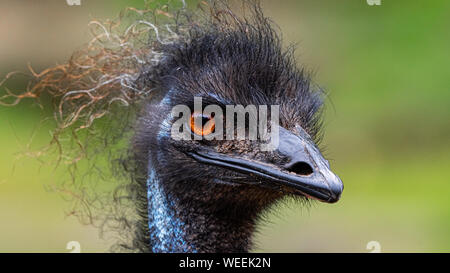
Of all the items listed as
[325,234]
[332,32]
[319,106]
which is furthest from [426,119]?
[319,106]

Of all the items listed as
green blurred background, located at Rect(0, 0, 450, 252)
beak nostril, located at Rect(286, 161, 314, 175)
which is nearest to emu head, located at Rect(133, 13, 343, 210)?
beak nostril, located at Rect(286, 161, 314, 175)

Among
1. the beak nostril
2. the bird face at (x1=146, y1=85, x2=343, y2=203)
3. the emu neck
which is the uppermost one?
the bird face at (x1=146, y1=85, x2=343, y2=203)

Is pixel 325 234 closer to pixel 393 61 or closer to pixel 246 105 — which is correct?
pixel 393 61

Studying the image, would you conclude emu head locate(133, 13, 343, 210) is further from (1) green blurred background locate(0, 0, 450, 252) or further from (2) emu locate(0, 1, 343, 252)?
(1) green blurred background locate(0, 0, 450, 252)

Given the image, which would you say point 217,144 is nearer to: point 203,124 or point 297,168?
point 203,124

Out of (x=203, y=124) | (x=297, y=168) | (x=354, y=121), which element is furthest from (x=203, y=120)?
(x=354, y=121)

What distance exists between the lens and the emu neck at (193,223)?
301 cm

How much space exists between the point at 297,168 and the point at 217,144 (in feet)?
1.14

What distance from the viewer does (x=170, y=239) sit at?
120 inches

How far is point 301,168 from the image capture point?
267 cm

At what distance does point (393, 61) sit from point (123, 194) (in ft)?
15.3

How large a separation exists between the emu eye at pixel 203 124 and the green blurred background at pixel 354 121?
10.5 ft

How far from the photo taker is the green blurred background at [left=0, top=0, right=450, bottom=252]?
249 inches

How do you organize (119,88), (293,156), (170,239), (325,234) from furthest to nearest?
(325,234) < (119,88) < (170,239) < (293,156)
